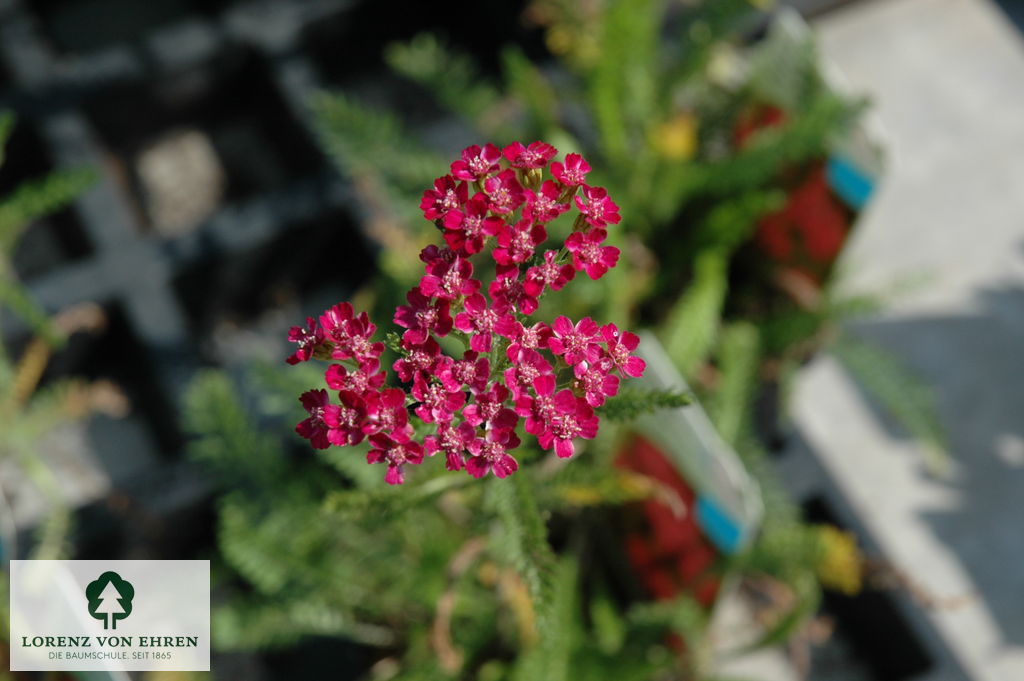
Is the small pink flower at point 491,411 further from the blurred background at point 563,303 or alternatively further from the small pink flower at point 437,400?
the blurred background at point 563,303

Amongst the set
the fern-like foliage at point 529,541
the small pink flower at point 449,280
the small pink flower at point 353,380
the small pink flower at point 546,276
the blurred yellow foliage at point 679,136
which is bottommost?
the fern-like foliage at point 529,541

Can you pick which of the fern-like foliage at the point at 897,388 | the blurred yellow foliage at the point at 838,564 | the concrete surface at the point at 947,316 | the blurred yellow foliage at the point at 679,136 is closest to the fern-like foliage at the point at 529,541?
the blurred yellow foliage at the point at 838,564

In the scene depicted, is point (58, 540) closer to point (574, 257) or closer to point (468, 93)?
point (468, 93)

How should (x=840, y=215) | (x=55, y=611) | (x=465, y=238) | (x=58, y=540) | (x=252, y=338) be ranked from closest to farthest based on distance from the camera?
(x=465, y=238) < (x=55, y=611) < (x=58, y=540) < (x=840, y=215) < (x=252, y=338)

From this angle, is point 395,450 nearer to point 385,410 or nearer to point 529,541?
point 385,410

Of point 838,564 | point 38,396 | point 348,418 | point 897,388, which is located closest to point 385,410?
point 348,418

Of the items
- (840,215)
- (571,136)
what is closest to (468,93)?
(571,136)

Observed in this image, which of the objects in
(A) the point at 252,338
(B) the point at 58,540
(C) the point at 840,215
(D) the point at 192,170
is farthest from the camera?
(D) the point at 192,170
